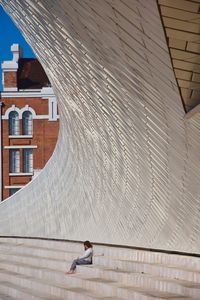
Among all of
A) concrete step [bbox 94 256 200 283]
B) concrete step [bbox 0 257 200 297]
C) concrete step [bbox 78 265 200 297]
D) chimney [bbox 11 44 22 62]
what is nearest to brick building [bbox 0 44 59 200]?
chimney [bbox 11 44 22 62]

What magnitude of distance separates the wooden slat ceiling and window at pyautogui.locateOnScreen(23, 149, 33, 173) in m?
31.3

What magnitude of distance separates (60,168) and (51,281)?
11.2m

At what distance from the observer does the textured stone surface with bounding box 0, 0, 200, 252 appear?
12656 millimetres

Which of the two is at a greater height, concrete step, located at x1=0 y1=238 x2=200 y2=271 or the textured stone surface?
the textured stone surface

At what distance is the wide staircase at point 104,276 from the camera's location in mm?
13070

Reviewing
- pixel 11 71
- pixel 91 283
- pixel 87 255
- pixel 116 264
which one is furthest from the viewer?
pixel 11 71

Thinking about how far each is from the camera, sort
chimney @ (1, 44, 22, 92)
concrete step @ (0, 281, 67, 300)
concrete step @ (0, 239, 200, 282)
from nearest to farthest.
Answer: concrete step @ (0, 239, 200, 282), concrete step @ (0, 281, 67, 300), chimney @ (1, 44, 22, 92)

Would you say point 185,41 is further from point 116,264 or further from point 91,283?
point 116,264

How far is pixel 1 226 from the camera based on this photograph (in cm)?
2977

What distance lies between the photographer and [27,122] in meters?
43.7

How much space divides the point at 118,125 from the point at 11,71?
27757 millimetres

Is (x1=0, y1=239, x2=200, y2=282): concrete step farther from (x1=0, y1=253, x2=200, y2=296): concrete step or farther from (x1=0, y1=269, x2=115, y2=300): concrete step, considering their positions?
(x1=0, y1=269, x2=115, y2=300): concrete step

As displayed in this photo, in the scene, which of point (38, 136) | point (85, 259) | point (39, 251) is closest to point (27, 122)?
point (38, 136)

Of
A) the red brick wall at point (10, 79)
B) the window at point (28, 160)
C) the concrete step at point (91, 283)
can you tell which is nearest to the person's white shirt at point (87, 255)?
the concrete step at point (91, 283)
